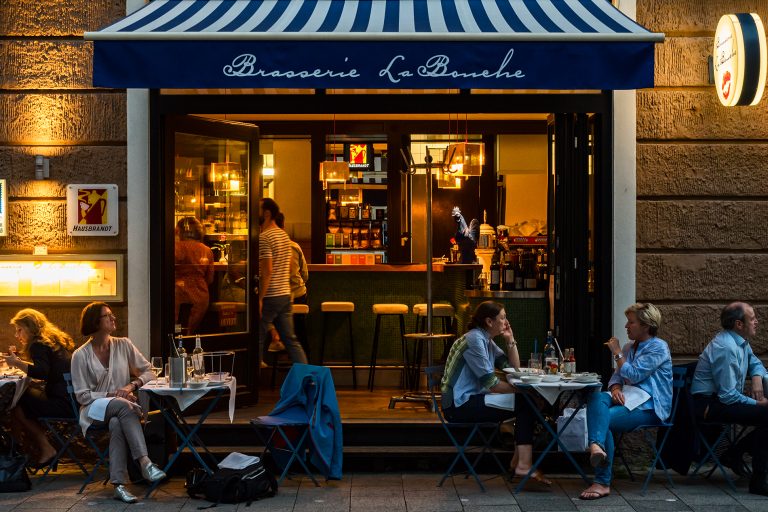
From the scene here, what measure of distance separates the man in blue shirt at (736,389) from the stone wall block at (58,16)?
4875mm

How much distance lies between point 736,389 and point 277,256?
4.23 meters

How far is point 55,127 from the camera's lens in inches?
306

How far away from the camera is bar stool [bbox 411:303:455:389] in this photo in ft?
32.6

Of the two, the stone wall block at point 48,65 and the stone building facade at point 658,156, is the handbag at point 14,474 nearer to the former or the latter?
the stone building facade at point 658,156

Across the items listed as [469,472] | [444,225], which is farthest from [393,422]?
[444,225]

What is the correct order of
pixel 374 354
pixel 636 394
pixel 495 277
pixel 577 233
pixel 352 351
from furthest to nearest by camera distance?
pixel 352 351, pixel 374 354, pixel 495 277, pixel 577 233, pixel 636 394

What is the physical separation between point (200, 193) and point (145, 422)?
207cm

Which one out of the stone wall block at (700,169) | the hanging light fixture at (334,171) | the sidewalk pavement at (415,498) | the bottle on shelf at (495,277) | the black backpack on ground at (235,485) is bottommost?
the sidewalk pavement at (415,498)

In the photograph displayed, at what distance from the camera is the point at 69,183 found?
7750 mm

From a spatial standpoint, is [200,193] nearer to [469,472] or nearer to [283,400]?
[283,400]

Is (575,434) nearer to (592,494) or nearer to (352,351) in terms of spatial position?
(592,494)

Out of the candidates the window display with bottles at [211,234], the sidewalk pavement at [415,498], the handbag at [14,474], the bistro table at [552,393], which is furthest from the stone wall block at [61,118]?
the bistro table at [552,393]

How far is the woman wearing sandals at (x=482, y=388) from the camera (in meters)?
6.75

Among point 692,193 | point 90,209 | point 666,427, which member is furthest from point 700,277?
point 90,209
